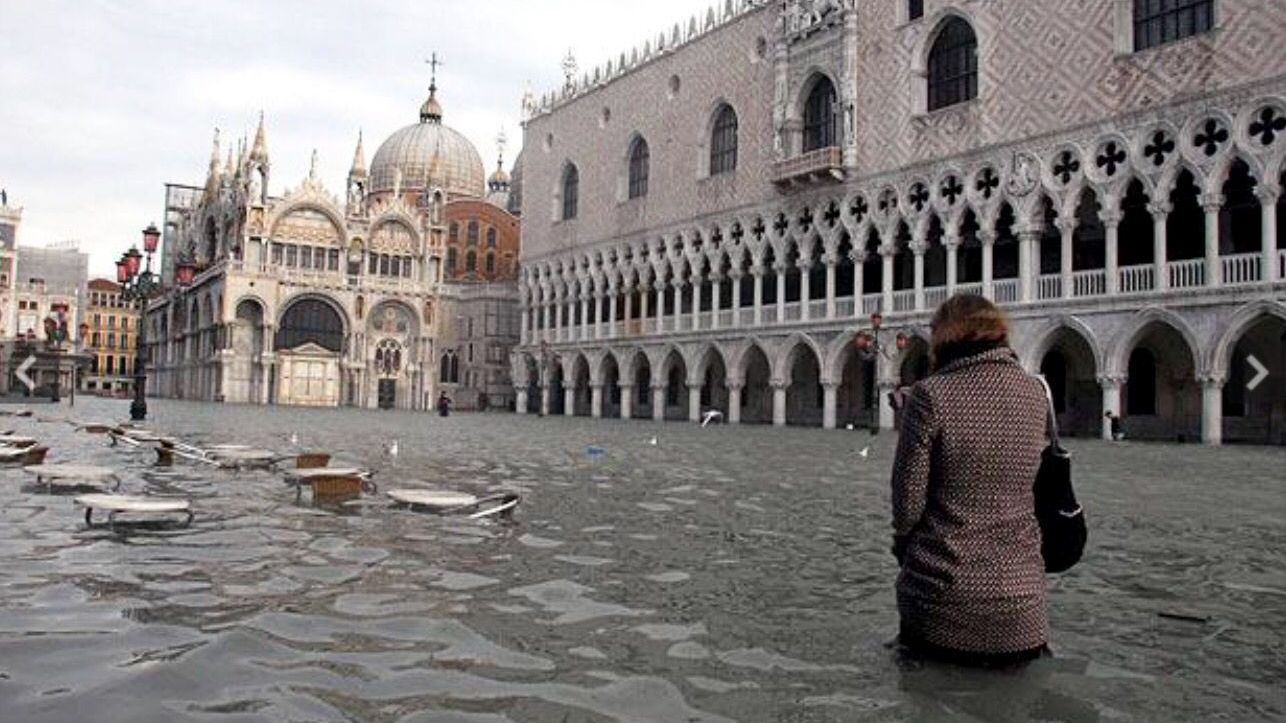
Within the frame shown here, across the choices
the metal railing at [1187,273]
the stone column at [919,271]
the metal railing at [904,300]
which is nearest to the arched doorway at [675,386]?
the metal railing at [904,300]

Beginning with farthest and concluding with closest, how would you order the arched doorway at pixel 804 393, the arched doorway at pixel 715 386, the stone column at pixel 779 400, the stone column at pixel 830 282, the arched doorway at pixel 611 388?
the arched doorway at pixel 611 388, the arched doorway at pixel 715 386, the arched doorway at pixel 804 393, the stone column at pixel 779 400, the stone column at pixel 830 282

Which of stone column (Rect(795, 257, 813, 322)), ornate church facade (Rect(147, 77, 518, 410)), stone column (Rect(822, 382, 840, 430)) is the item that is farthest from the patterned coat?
ornate church facade (Rect(147, 77, 518, 410))

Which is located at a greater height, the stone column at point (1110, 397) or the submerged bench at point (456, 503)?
→ the stone column at point (1110, 397)

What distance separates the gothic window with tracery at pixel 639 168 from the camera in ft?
158

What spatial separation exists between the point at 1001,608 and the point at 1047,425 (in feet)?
2.51

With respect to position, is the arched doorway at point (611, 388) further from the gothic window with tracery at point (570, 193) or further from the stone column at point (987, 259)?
the stone column at point (987, 259)

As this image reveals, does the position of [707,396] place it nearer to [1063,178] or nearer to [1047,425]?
[1063,178]

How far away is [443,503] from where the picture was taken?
8578 millimetres

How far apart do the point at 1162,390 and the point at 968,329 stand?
28.6m

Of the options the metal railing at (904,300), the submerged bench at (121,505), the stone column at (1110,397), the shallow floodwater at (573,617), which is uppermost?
→ the metal railing at (904,300)

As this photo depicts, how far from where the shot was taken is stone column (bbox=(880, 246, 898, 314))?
33.6 meters

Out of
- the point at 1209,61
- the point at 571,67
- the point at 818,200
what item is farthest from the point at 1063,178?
the point at 571,67

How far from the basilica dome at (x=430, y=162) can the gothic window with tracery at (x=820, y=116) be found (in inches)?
1657

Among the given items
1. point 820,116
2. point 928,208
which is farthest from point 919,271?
point 820,116
